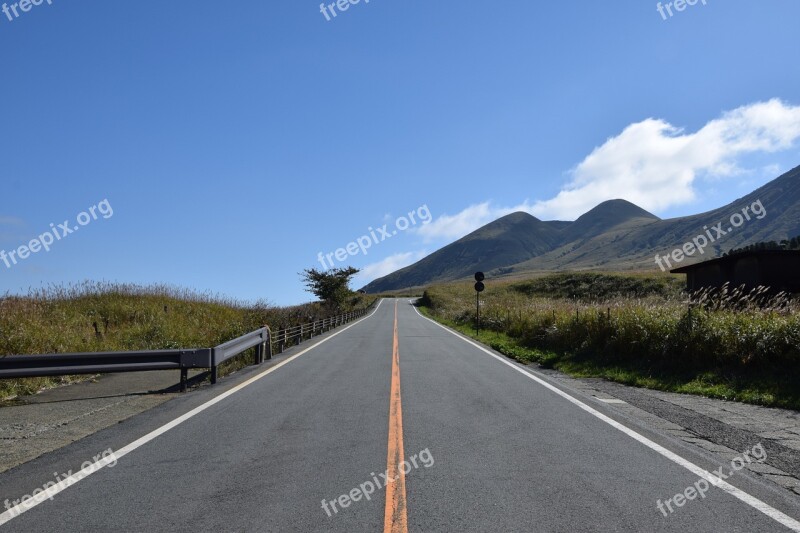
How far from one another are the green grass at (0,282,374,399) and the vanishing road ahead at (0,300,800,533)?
18.6 ft

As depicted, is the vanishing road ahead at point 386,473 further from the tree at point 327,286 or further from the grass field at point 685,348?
the tree at point 327,286

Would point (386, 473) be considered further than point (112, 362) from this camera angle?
No

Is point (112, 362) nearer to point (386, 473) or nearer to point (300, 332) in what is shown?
point (386, 473)

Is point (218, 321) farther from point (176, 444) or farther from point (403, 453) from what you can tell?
point (403, 453)

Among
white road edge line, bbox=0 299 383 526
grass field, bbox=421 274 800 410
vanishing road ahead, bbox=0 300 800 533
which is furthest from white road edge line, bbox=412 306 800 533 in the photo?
white road edge line, bbox=0 299 383 526

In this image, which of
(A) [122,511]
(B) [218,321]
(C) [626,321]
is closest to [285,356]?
(B) [218,321]

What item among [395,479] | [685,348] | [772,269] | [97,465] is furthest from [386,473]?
[772,269]

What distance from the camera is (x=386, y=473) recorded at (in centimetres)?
518

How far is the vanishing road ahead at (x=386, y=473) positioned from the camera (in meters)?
4.10

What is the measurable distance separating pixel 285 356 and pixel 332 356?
1537mm

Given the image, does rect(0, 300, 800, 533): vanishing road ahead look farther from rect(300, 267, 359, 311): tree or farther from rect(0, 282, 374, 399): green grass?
rect(300, 267, 359, 311): tree

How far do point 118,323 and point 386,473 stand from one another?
57.8 feet

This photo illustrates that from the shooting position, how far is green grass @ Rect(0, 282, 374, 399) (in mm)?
12492

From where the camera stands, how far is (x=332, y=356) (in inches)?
648
